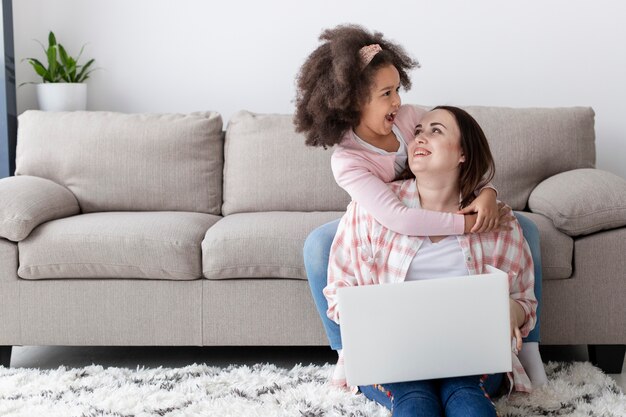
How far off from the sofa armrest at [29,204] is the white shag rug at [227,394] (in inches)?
17.0

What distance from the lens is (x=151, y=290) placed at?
2.59 metres

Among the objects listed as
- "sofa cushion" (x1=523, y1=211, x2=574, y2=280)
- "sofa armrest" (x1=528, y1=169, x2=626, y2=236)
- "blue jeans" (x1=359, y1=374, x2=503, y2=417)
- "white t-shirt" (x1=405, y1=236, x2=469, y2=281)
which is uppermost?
"sofa armrest" (x1=528, y1=169, x2=626, y2=236)

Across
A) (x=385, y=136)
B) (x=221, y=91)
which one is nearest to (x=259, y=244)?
(x=385, y=136)

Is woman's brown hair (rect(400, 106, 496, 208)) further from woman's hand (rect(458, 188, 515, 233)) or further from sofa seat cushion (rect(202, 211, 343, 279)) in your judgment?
sofa seat cushion (rect(202, 211, 343, 279))

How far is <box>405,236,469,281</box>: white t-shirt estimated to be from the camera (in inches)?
82.0

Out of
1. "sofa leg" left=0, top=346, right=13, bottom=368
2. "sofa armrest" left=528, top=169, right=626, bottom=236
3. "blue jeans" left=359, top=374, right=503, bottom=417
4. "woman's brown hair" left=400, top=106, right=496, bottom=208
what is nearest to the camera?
"blue jeans" left=359, top=374, right=503, bottom=417

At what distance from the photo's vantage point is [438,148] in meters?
2.12

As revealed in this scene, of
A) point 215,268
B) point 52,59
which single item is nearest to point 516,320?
point 215,268

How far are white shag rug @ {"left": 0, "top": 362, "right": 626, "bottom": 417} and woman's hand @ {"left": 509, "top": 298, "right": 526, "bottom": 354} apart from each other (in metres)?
0.18

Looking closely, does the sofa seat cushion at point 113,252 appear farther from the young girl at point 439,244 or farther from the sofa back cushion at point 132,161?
the young girl at point 439,244

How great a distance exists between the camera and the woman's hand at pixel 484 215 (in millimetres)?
2074

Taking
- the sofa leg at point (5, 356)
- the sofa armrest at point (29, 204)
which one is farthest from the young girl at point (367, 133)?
the sofa leg at point (5, 356)

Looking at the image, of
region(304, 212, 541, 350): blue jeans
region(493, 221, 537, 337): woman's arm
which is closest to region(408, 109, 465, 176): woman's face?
region(493, 221, 537, 337): woman's arm

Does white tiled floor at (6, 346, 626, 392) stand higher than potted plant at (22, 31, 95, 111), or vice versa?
potted plant at (22, 31, 95, 111)
